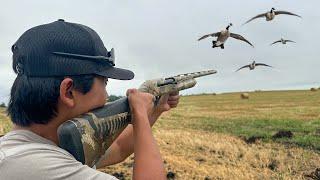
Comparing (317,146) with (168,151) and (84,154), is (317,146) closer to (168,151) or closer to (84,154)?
(168,151)

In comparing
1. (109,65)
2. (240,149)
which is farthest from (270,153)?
(109,65)

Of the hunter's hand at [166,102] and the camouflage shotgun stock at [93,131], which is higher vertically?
the hunter's hand at [166,102]

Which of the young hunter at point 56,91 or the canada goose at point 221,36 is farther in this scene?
the canada goose at point 221,36

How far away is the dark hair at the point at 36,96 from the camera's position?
3.08m

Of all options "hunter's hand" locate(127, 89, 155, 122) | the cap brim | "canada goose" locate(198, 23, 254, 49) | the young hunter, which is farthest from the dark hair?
"canada goose" locate(198, 23, 254, 49)

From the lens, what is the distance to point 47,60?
309 centimetres

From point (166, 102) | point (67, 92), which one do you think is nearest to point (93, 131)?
point (67, 92)

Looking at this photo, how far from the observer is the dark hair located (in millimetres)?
3078

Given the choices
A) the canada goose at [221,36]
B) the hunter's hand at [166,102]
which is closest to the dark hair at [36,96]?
the hunter's hand at [166,102]

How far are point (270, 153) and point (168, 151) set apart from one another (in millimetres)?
2356

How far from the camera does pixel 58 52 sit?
311cm

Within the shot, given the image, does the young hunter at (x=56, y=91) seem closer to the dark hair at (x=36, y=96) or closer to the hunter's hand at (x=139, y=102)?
the dark hair at (x=36, y=96)

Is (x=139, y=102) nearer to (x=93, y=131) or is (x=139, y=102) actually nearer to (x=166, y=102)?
(x=93, y=131)

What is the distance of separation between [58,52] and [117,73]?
17.0 inches
